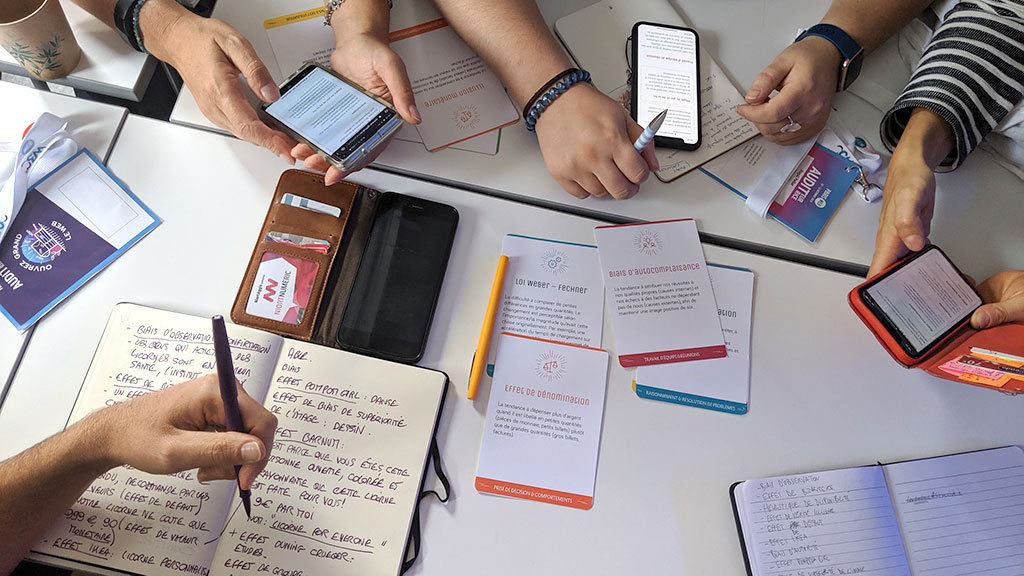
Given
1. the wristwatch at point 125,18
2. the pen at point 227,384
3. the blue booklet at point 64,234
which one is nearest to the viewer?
the pen at point 227,384

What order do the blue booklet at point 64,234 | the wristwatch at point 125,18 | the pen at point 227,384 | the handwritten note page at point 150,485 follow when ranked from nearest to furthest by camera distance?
the pen at point 227,384
the handwritten note page at point 150,485
the blue booklet at point 64,234
the wristwatch at point 125,18

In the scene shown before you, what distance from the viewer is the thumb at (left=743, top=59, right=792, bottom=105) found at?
1.01 metres

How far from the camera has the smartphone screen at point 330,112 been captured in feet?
3.06

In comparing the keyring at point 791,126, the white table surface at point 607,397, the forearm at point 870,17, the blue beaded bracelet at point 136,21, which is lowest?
the white table surface at point 607,397

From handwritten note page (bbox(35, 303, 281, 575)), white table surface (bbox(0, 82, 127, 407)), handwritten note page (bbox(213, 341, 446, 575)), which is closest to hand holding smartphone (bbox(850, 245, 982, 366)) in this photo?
handwritten note page (bbox(213, 341, 446, 575))

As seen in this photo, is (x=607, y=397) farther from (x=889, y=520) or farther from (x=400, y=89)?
(x=400, y=89)

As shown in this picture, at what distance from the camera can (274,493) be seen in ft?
2.71

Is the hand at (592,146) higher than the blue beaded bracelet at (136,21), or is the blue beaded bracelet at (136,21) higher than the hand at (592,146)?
the blue beaded bracelet at (136,21)

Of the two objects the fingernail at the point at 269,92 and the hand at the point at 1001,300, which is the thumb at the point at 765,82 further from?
the fingernail at the point at 269,92

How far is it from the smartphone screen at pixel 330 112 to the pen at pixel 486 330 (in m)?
0.27

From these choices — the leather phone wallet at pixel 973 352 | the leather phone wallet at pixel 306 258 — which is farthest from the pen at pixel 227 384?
the leather phone wallet at pixel 973 352

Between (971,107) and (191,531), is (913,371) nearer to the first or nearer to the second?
(971,107)

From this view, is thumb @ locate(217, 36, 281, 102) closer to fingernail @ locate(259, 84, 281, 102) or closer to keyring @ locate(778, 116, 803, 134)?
fingernail @ locate(259, 84, 281, 102)

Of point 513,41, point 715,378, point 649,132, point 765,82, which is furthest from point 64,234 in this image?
point 765,82
